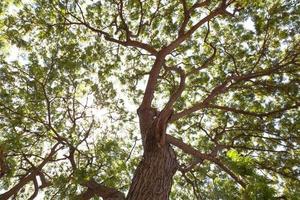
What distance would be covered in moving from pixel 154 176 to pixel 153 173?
0.18 ft

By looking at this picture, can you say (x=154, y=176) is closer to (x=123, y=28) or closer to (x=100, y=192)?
(x=100, y=192)

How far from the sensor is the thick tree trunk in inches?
161

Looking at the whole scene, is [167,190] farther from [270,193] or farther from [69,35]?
[69,35]

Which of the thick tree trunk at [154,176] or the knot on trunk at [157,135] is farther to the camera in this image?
the knot on trunk at [157,135]

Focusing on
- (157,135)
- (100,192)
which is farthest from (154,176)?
(100,192)

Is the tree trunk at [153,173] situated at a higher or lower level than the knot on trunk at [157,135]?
lower

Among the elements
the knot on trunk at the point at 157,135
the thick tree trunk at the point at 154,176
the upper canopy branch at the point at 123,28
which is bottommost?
the thick tree trunk at the point at 154,176

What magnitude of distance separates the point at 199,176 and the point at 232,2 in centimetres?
408

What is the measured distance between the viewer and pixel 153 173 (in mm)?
4414

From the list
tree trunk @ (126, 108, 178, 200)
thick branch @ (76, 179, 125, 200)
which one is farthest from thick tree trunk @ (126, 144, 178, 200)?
thick branch @ (76, 179, 125, 200)

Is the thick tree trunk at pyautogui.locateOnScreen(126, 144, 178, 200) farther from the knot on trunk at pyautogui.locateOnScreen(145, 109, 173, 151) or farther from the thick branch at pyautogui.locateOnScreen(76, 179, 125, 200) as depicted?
the thick branch at pyautogui.locateOnScreen(76, 179, 125, 200)

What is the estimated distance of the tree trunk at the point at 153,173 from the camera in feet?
13.5

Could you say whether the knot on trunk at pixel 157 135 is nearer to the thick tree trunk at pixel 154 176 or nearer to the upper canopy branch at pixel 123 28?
the thick tree trunk at pixel 154 176

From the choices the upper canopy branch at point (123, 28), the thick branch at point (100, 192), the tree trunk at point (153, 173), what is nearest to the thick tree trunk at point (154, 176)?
the tree trunk at point (153, 173)
